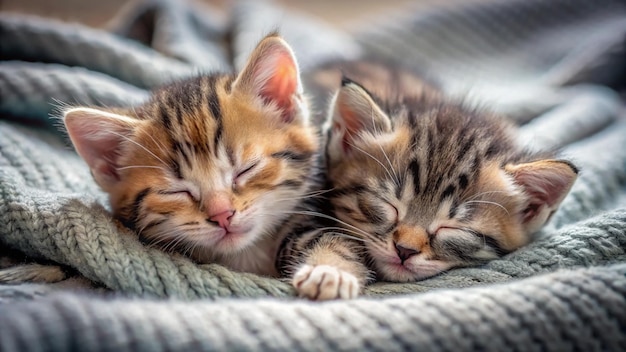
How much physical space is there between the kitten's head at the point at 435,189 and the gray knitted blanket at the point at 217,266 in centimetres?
5

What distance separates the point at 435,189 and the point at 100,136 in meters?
0.66

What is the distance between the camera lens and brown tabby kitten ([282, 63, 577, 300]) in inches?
38.7

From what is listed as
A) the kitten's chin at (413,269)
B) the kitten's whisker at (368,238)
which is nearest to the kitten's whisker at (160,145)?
the kitten's whisker at (368,238)

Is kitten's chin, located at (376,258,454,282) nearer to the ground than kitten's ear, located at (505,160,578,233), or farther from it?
nearer to the ground

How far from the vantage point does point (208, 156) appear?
3.20ft

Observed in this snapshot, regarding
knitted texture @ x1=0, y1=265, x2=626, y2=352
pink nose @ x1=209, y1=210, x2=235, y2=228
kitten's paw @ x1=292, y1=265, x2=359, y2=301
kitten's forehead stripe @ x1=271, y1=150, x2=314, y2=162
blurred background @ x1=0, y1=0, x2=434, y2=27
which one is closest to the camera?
knitted texture @ x1=0, y1=265, x2=626, y2=352

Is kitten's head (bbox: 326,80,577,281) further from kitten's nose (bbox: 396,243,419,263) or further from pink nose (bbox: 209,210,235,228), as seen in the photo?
pink nose (bbox: 209,210,235,228)

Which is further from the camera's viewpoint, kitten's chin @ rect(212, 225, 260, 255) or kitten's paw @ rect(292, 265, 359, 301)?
kitten's chin @ rect(212, 225, 260, 255)

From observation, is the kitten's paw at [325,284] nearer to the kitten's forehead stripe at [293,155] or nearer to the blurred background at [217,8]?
the kitten's forehead stripe at [293,155]

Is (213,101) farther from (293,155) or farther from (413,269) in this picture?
(413,269)

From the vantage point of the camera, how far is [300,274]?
0.89 m

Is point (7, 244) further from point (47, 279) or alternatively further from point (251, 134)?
point (251, 134)

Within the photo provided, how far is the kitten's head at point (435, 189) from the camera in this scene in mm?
986

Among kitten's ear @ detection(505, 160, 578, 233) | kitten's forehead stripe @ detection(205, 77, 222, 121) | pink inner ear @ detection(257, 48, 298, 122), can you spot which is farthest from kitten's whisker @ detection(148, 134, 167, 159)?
kitten's ear @ detection(505, 160, 578, 233)
